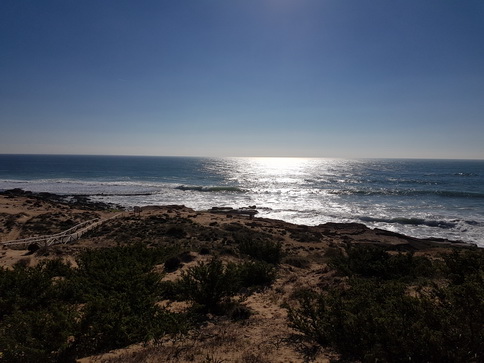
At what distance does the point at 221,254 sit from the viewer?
54.3 ft

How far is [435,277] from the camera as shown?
10031 millimetres

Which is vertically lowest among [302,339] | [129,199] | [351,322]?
[129,199]

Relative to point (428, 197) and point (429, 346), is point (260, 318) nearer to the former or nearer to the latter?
point (429, 346)

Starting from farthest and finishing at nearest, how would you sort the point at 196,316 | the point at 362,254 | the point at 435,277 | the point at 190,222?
the point at 190,222 < the point at 362,254 < the point at 435,277 < the point at 196,316

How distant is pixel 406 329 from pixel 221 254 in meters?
12.7

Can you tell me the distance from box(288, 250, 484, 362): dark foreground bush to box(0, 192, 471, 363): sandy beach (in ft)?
1.53

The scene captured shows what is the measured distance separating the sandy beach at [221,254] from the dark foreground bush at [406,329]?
468mm

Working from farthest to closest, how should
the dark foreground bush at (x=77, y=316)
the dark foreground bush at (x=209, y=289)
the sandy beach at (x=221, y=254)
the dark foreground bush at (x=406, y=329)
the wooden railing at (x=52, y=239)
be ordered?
the wooden railing at (x=52, y=239) → the dark foreground bush at (x=209, y=289) → the sandy beach at (x=221, y=254) → the dark foreground bush at (x=77, y=316) → the dark foreground bush at (x=406, y=329)

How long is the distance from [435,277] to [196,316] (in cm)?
892

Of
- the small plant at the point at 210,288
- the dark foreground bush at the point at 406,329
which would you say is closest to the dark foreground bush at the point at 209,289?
the small plant at the point at 210,288

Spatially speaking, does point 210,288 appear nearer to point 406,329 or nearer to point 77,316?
point 77,316

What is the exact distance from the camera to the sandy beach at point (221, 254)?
5293mm

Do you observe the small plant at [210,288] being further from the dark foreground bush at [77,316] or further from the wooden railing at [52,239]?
the wooden railing at [52,239]

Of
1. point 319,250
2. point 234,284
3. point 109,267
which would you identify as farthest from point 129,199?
point 234,284
